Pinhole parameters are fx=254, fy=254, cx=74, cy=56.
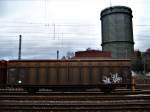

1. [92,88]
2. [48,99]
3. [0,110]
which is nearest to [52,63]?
[92,88]

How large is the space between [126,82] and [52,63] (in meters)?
6.98

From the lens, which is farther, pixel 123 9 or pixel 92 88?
pixel 123 9

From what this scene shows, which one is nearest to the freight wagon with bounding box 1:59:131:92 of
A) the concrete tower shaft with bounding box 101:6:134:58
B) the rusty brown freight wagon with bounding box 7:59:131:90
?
the rusty brown freight wagon with bounding box 7:59:131:90

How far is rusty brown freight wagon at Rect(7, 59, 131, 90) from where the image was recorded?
23.0 metres

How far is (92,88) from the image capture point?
22.9 metres

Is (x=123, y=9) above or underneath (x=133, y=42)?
above

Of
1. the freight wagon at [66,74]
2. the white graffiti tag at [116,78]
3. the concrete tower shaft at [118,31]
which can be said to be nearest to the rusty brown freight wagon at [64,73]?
the freight wagon at [66,74]

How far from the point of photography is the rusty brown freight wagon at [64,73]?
23.0m

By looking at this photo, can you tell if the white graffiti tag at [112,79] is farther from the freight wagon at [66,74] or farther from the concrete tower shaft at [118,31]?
the concrete tower shaft at [118,31]

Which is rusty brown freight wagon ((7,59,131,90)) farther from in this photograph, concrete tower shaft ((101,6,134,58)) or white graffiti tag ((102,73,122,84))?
concrete tower shaft ((101,6,134,58))

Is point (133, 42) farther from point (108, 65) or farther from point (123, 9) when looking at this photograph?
point (108, 65)

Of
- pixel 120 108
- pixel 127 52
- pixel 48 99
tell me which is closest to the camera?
pixel 120 108

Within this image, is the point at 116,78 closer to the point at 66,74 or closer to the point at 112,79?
the point at 112,79

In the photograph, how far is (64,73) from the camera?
23250 mm
